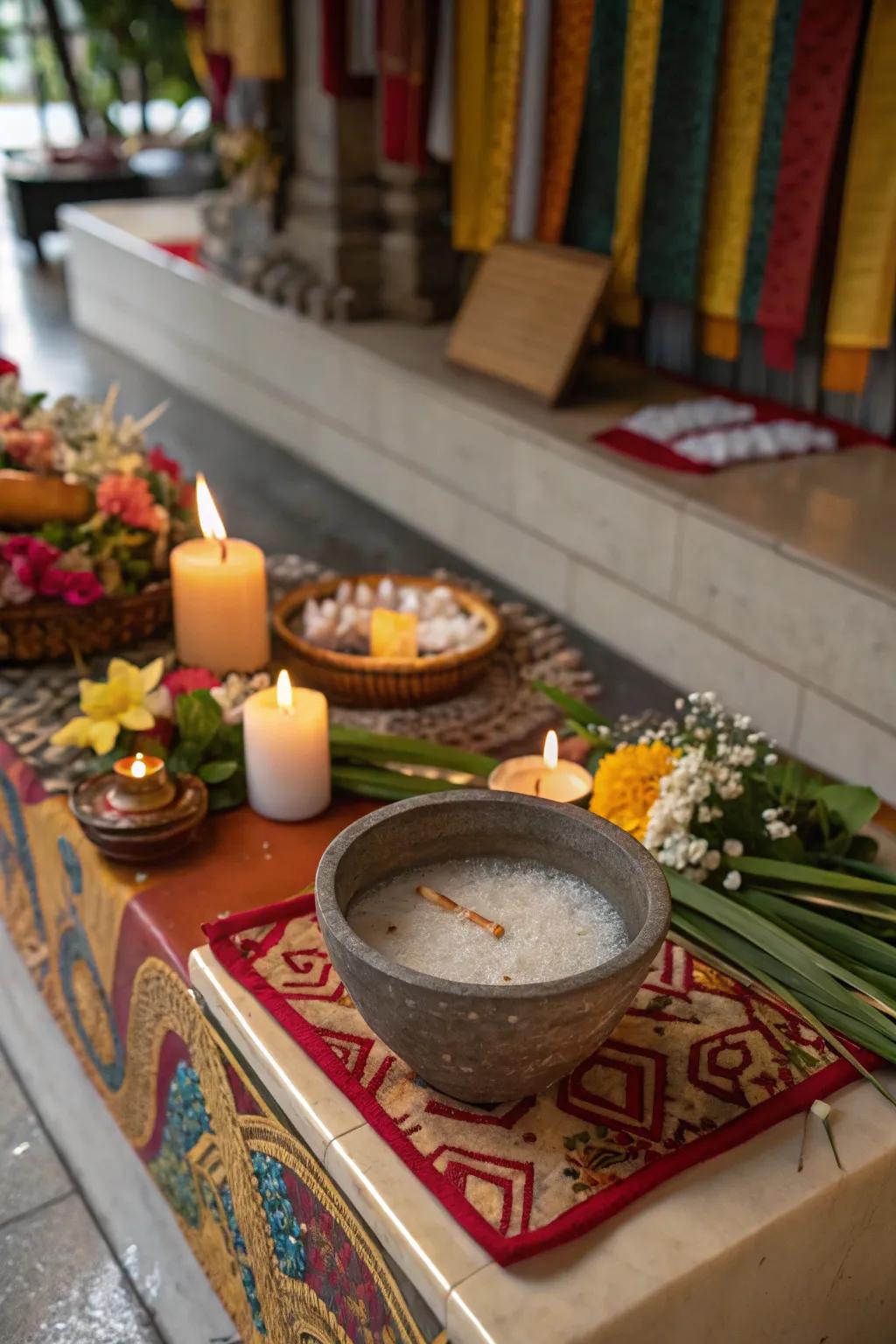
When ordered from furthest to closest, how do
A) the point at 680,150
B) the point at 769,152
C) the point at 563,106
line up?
the point at 563,106 → the point at 680,150 → the point at 769,152

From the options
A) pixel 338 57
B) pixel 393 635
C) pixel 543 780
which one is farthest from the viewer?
pixel 338 57

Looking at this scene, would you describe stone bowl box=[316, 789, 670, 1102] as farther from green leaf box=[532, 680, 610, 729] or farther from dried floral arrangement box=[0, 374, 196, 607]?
dried floral arrangement box=[0, 374, 196, 607]

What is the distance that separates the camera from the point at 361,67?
3371 millimetres

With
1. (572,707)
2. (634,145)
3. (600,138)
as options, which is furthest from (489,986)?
(600,138)

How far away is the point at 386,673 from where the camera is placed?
5.54 feet

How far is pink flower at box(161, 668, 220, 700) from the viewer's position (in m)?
1.47

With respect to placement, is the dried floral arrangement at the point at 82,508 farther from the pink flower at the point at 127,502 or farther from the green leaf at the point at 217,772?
the green leaf at the point at 217,772

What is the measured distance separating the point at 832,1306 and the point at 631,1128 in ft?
0.70

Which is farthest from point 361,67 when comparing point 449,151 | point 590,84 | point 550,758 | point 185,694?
point 550,758

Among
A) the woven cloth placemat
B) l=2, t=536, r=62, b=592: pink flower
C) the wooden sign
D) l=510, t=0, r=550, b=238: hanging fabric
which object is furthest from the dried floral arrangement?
l=510, t=0, r=550, b=238: hanging fabric

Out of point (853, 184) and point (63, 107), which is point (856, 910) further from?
point (63, 107)

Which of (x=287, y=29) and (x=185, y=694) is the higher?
(x=287, y=29)

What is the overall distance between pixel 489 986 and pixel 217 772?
657 mm

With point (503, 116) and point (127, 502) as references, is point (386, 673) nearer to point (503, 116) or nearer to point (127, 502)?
point (127, 502)
